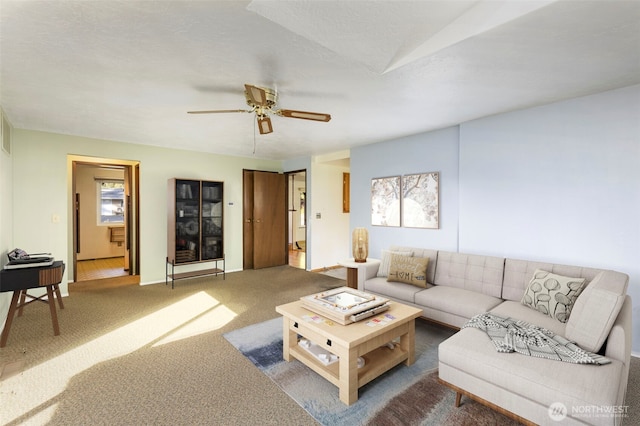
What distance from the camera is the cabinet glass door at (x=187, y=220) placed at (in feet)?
16.6

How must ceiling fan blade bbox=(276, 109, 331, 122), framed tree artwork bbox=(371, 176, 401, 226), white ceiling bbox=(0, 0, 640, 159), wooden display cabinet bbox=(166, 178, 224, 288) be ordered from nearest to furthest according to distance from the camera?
white ceiling bbox=(0, 0, 640, 159) < ceiling fan blade bbox=(276, 109, 331, 122) < framed tree artwork bbox=(371, 176, 401, 226) < wooden display cabinet bbox=(166, 178, 224, 288)

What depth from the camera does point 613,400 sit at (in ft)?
4.62

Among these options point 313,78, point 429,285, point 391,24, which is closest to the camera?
point 391,24

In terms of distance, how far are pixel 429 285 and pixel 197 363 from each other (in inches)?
99.7

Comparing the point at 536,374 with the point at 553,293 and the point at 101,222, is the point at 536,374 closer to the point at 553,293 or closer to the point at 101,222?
the point at 553,293

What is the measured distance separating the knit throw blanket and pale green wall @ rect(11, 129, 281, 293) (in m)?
4.88

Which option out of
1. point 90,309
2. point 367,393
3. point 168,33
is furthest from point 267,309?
point 168,33

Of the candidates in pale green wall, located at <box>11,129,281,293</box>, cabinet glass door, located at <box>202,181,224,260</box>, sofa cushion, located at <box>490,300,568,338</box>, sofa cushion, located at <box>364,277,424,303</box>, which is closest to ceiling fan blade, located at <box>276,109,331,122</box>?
sofa cushion, located at <box>364,277,424,303</box>

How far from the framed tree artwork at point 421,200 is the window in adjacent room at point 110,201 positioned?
7.02m

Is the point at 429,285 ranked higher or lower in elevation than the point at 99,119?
lower

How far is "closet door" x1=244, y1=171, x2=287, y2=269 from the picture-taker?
614cm

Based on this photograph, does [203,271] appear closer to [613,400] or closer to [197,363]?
[197,363]

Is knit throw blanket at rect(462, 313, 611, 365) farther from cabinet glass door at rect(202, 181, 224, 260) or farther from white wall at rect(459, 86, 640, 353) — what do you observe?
cabinet glass door at rect(202, 181, 224, 260)

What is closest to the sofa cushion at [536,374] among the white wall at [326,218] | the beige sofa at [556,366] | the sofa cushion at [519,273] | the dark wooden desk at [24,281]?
the beige sofa at [556,366]
